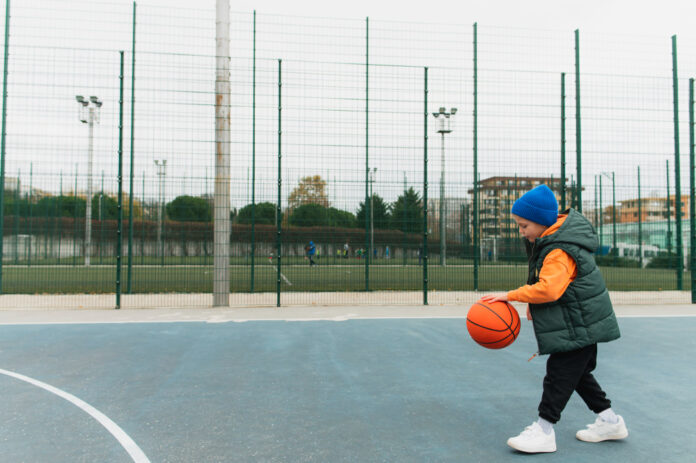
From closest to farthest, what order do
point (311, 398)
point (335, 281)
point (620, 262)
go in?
point (311, 398), point (335, 281), point (620, 262)

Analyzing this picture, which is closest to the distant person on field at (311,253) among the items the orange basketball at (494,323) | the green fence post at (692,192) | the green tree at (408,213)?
the green tree at (408,213)

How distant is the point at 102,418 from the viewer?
347 cm

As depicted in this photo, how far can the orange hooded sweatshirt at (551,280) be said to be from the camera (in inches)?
108

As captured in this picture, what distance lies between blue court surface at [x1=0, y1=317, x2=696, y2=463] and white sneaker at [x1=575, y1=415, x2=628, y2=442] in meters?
0.06

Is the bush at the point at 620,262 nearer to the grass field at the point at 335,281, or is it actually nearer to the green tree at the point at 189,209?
the grass field at the point at 335,281

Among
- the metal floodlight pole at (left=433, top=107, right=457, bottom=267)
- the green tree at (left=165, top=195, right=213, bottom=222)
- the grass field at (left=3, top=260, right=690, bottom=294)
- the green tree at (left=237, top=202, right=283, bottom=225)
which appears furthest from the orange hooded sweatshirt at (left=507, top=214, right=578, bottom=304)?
the grass field at (left=3, top=260, right=690, bottom=294)

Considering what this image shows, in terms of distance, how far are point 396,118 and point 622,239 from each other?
19927mm

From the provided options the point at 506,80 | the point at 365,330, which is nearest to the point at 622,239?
the point at 506,80

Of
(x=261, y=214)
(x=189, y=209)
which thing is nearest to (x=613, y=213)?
(x=261, y=214)

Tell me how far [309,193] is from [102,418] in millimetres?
7125

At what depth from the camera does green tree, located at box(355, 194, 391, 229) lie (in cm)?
1032

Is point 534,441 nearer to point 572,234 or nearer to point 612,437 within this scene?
point 612,437

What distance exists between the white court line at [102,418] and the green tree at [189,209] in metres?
5.76

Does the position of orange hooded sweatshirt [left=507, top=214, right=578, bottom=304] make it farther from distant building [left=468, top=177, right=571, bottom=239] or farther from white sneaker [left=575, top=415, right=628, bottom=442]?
distant building [left=468, top=177, right=571, bottom=239]
